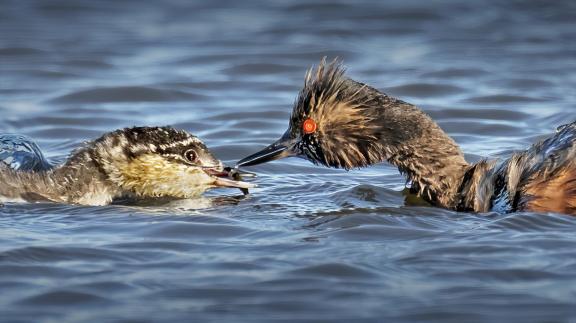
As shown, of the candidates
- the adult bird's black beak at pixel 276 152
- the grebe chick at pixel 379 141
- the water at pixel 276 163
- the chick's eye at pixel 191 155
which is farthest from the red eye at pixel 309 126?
the chick's eye at pixel 191 155

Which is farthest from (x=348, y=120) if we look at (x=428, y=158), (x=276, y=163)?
(x=276, y=163)

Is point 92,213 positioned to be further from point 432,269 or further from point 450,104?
point 450,104

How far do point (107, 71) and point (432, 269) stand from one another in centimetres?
776

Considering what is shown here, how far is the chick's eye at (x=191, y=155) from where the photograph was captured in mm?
8128

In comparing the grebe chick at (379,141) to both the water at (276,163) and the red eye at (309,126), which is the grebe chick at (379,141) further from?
the water at (276,163)

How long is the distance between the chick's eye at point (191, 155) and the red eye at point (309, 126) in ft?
2.54

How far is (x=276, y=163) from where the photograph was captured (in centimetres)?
965

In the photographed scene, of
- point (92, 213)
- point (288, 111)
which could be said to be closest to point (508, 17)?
point (288, 111)

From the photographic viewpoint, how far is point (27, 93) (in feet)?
41.3

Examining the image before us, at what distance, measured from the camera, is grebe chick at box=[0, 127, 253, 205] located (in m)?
7.91

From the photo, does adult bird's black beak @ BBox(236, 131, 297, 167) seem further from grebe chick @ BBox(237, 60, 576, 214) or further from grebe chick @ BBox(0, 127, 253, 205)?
grebe chick @ BBox(0, 127, 253, 205)

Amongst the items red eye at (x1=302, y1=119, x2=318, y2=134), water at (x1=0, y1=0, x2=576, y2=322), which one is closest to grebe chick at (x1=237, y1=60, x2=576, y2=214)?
red eye at (x1=302, y1=119, x2=318, y2=134)

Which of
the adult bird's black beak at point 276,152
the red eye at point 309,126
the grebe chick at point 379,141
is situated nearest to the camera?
the grebe chick at point 379,141

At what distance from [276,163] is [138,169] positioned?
6.01ft
